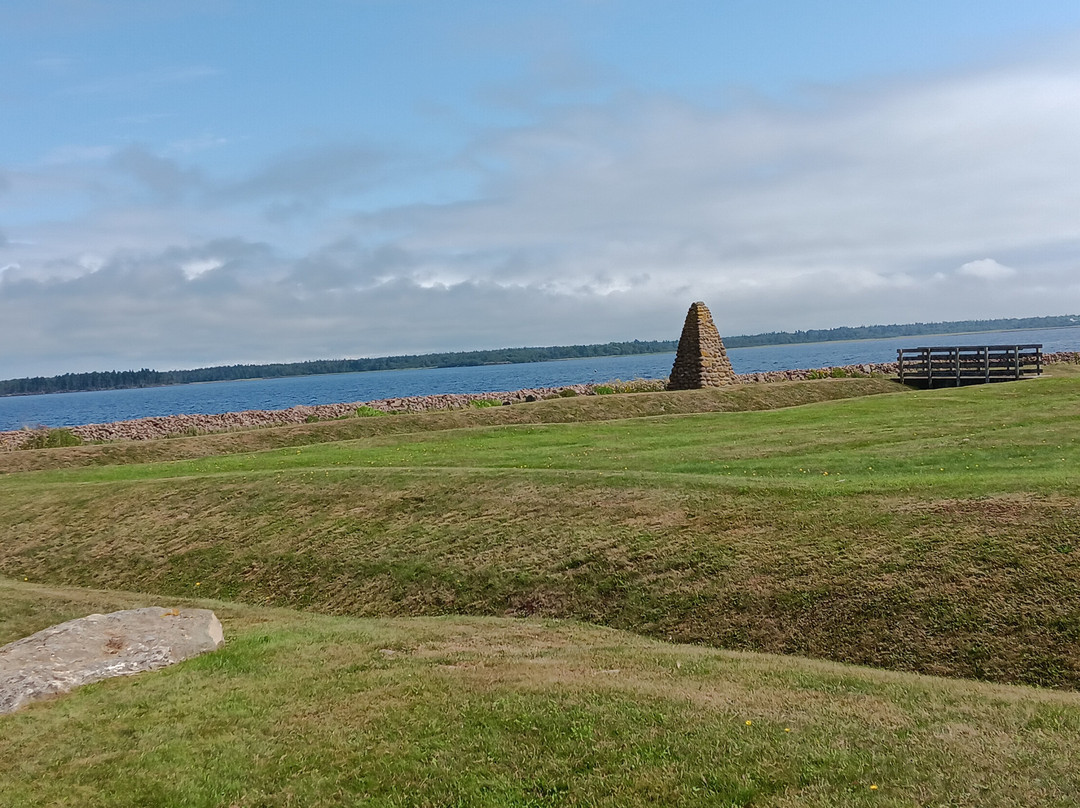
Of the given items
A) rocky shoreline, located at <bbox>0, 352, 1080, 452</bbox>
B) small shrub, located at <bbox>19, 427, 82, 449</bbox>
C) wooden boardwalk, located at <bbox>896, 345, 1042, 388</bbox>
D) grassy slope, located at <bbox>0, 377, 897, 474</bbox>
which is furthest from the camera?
wooden boardwalk, located at <bbox>896, 345, 1042, 388</bbox>

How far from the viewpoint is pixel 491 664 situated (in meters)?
10.0

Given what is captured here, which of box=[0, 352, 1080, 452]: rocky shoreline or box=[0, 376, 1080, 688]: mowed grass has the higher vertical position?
box=[0, 352, 1080, 452]: rocky shoreline

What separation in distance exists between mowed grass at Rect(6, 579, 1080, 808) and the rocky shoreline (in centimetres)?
3047

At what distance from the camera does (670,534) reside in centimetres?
1455

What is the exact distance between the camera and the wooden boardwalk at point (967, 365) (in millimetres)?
42969

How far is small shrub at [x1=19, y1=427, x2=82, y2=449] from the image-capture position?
34938 millimetres

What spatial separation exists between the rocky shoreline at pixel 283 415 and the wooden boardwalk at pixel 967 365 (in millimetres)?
2447

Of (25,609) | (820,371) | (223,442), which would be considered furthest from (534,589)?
(820,371)

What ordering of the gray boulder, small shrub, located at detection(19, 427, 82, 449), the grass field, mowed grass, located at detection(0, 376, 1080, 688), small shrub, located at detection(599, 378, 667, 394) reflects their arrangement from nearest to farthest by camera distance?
the grass field
the gray boulder
mowed grass, located at detection(0, 376, 1080, 688)
small shrub, located at detection(19, 427, 82, 449)
small shrub, located at detection(599, 378, 667, 394)

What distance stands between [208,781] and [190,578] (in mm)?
10853

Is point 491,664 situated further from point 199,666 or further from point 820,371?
point 820,371

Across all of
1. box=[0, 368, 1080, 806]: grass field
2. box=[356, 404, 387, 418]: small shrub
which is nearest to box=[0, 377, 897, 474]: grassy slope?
box=[356, 404, 387, 418]: small shrub

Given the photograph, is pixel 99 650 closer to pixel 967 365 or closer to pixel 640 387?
pixel 640 387

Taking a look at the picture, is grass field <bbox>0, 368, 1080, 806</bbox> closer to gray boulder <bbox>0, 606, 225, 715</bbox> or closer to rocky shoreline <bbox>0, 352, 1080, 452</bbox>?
gray boulder <bbox>0, 606, 225, 715</bbox>
